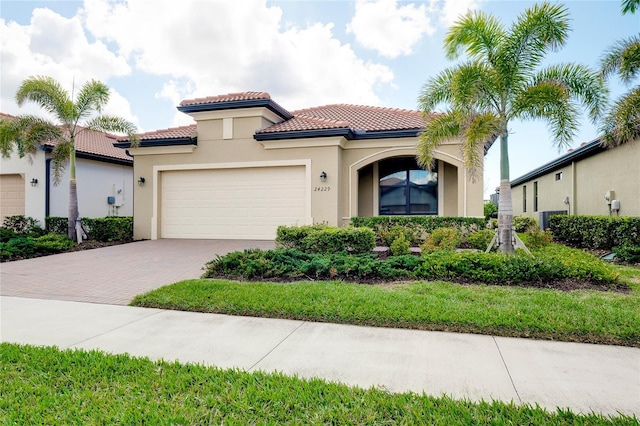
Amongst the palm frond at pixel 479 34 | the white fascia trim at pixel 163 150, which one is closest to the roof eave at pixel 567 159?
the palm frond at pixel 479 34

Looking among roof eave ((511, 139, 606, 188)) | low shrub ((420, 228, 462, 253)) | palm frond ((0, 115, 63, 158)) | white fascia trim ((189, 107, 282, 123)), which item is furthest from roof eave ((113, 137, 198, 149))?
roof eave ((511, 139, 606, 188))

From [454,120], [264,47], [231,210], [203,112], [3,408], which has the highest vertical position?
[264,47]

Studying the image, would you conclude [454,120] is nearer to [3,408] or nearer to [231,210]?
[231,210]

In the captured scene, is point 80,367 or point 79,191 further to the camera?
point 79,191

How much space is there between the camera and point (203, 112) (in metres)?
14.1

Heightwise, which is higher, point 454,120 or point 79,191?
point 454,120

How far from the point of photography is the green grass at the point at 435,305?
169 inches

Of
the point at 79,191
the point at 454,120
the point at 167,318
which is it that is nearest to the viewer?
the point at 167,318

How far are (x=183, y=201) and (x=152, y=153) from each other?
7.38 feet

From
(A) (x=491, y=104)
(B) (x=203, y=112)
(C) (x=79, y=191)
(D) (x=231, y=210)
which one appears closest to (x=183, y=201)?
(D) (x=231, y=210)

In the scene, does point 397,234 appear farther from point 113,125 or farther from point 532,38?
point 113,125

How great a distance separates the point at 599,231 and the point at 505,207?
15.5ft

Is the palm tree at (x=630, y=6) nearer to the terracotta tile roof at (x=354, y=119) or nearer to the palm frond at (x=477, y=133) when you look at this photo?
the palm frond at (x=477, y=133)

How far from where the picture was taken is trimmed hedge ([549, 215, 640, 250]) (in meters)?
10.1
